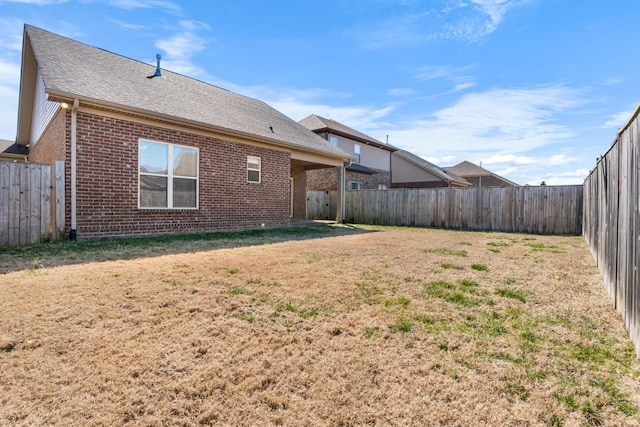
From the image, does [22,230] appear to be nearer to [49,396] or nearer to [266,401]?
[49,396]

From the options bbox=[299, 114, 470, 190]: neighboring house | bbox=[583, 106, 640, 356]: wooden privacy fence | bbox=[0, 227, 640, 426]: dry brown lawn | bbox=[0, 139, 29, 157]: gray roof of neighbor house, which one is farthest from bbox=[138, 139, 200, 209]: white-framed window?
bbox=[0, 139, 29, 157]: gray roof of neighbor house

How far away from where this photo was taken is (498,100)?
1344 centimetres

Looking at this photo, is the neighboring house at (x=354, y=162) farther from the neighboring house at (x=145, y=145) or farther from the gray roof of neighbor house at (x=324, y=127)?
the neighboring house at (x=145, y=145)

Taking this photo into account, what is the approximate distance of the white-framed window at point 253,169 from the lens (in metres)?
11.0

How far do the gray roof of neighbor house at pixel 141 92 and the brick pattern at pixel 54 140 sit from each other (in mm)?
797

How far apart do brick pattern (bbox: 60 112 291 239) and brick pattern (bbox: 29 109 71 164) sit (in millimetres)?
393

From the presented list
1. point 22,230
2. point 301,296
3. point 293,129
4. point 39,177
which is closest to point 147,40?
point 293,129

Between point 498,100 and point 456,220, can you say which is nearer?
point 498,100

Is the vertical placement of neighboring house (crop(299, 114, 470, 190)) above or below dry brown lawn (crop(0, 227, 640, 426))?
above

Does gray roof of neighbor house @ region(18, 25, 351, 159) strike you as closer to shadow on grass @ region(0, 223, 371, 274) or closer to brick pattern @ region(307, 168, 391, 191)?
shadow on grass @ region(0, 223, 371, 274)

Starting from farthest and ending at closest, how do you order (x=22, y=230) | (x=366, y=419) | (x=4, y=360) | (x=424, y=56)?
1. (x=424, y=56)
2. (x=22, y=230)
3. (x=4, y=360)
4. (x=366, y=419)

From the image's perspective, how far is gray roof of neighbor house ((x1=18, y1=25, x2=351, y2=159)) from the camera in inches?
296

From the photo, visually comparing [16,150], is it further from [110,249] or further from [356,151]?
[356,151]

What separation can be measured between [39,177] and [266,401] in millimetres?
7759
